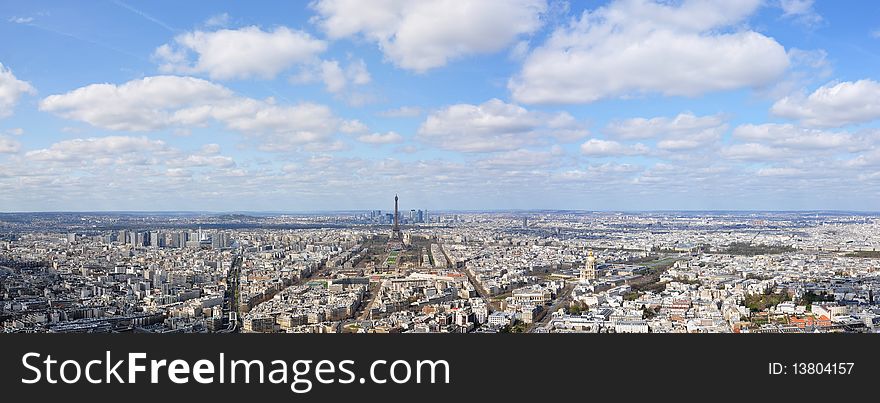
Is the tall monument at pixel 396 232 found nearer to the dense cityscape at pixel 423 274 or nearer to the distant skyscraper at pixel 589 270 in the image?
the dense cityscape at pixel 423 274

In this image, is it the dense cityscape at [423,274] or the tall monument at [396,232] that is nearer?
the dense cityscape at [423,274]

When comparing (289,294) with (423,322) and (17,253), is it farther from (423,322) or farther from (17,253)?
(17,253)

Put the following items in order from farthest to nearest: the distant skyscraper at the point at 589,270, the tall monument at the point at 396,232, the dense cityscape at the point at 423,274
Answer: the tall monument at the point at 396,232, the distant skyscraper at the point at 589,270, the dense cityscape at the point at 423,274

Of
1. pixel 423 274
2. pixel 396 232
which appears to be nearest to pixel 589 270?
pixel 423 274

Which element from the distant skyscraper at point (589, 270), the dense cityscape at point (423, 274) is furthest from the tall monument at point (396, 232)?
the distant skyscraper at point (589, 270)

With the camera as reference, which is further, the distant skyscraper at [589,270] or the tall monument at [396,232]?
the tall monument at [396,232]

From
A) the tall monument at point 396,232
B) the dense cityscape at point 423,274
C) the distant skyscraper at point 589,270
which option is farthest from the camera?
the tall monument at point 396,232

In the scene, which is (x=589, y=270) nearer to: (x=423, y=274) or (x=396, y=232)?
(x=423, y=274)

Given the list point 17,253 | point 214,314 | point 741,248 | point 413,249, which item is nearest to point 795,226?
point 741,248
